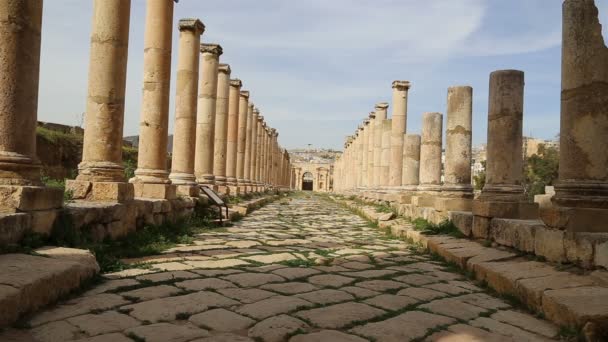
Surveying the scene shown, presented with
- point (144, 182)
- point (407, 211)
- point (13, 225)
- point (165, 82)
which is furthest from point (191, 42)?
point (13, 225)

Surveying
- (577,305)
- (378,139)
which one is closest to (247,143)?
(378,139)

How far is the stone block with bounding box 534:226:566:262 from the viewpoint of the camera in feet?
18.3

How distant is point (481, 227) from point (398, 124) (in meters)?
13.9

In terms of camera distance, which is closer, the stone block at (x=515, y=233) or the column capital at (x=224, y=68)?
the stone block at (x=515, y=233)

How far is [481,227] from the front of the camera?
26.8ft

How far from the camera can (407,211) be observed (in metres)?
14.2

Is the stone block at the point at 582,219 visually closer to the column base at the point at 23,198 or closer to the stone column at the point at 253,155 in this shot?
the column base at the point at 23,198

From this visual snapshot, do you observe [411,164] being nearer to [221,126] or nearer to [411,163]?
[411,163]

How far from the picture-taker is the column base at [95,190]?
24.9 ft

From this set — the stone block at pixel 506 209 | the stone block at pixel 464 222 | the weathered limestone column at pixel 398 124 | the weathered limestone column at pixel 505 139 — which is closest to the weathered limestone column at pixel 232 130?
the weathered limestone column at pixel 398 124

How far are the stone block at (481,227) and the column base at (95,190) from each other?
5.40 meters

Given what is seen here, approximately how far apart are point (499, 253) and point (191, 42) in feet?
29.5

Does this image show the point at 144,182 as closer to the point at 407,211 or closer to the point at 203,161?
the point at 203,161

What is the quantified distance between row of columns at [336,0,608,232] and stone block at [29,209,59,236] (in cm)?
548
